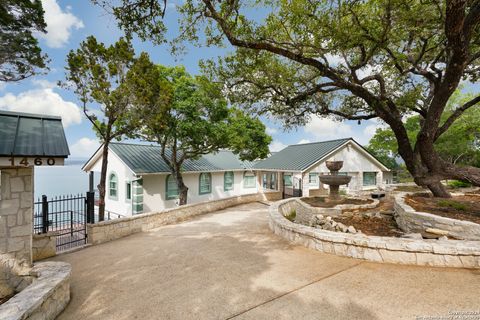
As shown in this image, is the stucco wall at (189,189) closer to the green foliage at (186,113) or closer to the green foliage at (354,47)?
the green foliage at (186,113)

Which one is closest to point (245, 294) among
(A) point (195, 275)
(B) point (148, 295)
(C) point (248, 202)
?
(A) point (195, 275)

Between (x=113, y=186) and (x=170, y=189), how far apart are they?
4072 millimetres

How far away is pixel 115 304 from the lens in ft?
12.3

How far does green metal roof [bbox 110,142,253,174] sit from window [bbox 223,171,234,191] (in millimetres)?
639

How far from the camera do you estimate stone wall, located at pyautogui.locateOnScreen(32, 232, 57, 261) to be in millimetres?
6195

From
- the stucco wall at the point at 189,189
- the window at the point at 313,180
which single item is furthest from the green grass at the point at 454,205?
the stucco wall at the point at 189,189

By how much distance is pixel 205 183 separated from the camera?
699 inches

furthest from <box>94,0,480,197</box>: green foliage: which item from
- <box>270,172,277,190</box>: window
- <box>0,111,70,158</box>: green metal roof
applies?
<box>270,172,277,190</box>: window

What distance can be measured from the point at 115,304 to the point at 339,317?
3591mm

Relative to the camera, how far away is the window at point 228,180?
1920 centimetres

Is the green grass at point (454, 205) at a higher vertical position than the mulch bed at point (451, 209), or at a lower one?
higher

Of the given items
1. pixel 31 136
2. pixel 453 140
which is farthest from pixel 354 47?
pixel 453 140

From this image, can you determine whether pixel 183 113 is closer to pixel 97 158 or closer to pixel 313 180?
pixel 97 158

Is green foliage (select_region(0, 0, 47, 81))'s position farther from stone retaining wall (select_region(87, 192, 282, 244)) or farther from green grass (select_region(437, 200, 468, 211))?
green grass (select_region(437, 200, 468, 211))
